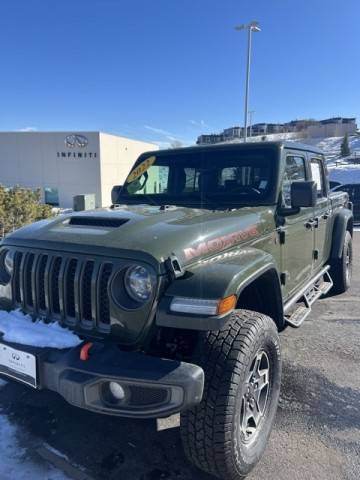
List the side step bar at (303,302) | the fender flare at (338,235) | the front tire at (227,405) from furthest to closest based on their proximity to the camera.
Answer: the fender flare at (338,235) < the side step bar at (303,302) < the front tire at (227,405)

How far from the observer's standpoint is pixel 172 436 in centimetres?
272

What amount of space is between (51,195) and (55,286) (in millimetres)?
26384

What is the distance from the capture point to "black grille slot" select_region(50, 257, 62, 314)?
8.01ft

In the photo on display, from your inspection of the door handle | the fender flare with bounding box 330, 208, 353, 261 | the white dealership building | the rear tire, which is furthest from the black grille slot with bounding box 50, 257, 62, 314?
→ the white dealership building

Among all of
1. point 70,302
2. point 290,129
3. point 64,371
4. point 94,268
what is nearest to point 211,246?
point 94,268

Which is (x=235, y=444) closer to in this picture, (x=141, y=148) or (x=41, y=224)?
(x=41, y=224)

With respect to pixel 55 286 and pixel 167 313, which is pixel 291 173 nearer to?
pixel 167 313

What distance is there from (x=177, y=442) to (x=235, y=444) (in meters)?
0.61

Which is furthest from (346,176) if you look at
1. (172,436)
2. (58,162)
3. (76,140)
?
(172,436)

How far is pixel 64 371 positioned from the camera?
2094 mm

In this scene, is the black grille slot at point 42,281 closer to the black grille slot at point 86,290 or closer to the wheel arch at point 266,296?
the black grille slot at point 86,290

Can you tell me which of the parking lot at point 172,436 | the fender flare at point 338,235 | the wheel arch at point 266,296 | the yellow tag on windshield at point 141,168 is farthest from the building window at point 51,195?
the wheel arch at point 266,296

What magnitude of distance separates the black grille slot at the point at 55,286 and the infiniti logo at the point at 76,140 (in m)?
25.6

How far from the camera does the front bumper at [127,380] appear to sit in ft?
6.39
